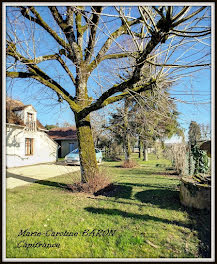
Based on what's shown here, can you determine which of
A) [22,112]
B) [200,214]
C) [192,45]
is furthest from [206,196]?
[22,112]

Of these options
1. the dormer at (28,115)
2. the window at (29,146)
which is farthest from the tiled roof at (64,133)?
the dormer at (28,115)

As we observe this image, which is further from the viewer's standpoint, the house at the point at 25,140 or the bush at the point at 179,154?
the house at the point at 25,140

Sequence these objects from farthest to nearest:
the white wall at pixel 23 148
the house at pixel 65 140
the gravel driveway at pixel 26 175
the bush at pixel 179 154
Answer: the house at pixel 65 140 → the white wall at pixel 23 148 → the bush at pixel 179 154 → the gravel driveway at pixel 26 175

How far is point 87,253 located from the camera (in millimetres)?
2488

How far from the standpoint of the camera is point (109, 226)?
10.7 ft

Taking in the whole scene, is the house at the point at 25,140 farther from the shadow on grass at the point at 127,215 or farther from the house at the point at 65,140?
the shadow on grass at the point at 127,215

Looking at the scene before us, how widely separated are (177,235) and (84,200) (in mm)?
2788

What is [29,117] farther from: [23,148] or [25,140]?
[23,148]

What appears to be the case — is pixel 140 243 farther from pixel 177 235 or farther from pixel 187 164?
pixel 187 164

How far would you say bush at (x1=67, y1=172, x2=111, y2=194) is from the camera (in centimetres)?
555

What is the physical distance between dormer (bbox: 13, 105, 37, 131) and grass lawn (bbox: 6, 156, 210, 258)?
10.7 meters

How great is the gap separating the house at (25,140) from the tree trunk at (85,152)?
887 cm

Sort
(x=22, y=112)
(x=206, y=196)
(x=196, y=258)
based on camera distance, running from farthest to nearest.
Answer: (x=22, y=112) → (x=206, y=196) → (x=196, y=258)

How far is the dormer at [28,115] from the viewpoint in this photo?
46.3 feet
